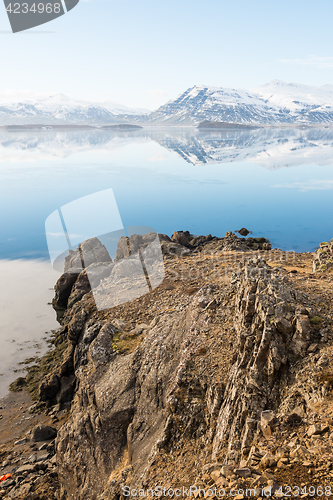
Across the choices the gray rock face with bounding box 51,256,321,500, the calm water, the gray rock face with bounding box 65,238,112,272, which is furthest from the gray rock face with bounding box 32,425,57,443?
the gray rock face with bounding box 65,238,112,272

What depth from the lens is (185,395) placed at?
11.8m

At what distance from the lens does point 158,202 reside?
71.0 m

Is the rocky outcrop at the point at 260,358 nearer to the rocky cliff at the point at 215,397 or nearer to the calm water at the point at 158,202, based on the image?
the rocky cliff at the point at 215,397

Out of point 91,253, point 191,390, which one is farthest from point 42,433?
point 91,253

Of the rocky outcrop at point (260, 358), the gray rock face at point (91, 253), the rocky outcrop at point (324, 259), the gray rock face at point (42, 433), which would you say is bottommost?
the gray rock face at point (42, 433)

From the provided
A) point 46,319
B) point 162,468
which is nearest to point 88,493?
point 162,468

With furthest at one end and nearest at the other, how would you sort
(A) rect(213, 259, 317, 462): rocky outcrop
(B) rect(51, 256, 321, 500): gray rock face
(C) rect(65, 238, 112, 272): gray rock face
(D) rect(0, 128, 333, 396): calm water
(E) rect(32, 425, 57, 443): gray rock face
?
1. (D) rect(0, 128, 333, 396): calm water
2. (C) rect(65, 238, 112, 272): gray rock face
3. (E) rect(32, 425, 57, 443): gray rock face
4. (B) rect(51, 256, 321, 500): gray rock face
5. (A) rect(213, 259, 317, 462): rocky outcrop

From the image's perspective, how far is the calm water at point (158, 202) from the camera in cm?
4238

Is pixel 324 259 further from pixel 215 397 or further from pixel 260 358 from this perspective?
pixel 215 397

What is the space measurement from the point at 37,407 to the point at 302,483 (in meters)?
21.9

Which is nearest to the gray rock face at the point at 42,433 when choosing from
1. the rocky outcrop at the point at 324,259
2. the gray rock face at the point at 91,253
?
the gray rock face at the point at 91,253

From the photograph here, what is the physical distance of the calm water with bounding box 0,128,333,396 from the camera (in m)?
42.4

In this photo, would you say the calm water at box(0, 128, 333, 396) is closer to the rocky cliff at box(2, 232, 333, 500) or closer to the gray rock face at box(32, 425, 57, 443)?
the gray rock face at box(32, 425, 57, 443)

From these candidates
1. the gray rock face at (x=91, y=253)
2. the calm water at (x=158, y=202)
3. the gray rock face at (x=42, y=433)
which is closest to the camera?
the gray rock face at (x=42, y=433)
